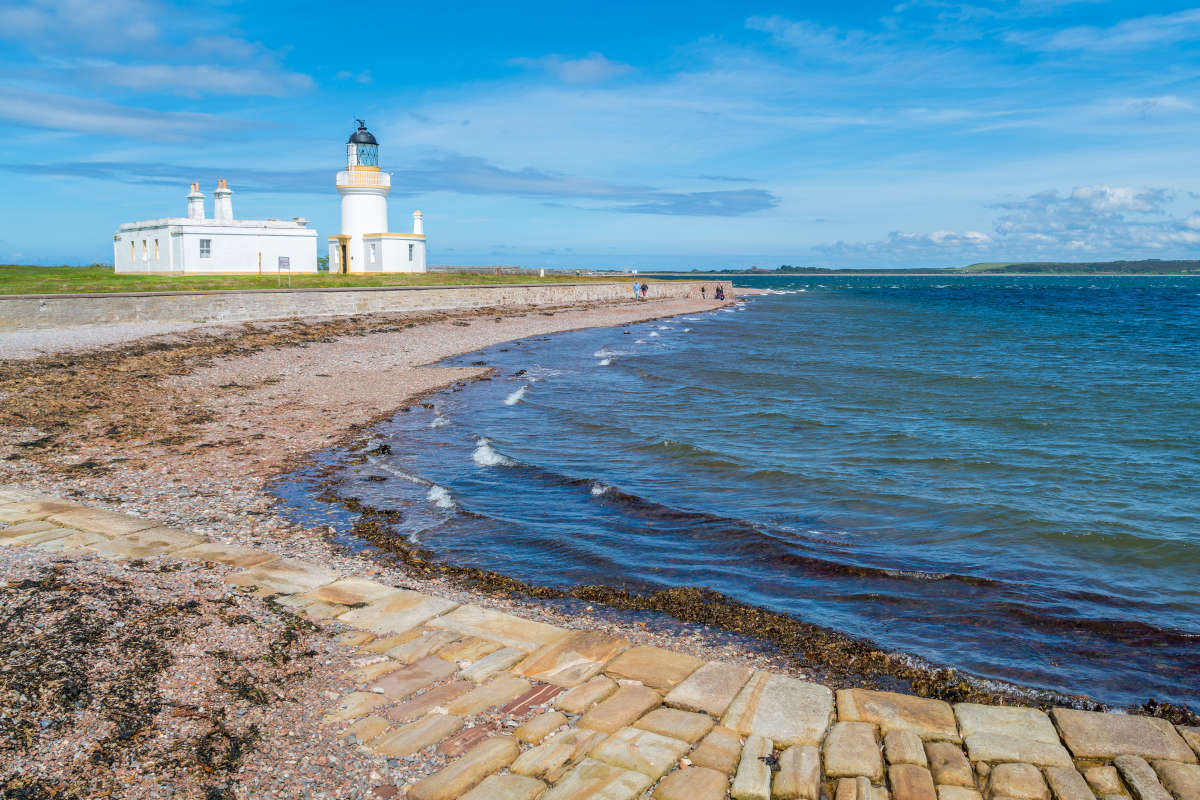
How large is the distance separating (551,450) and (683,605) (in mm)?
6815

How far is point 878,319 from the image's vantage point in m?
53.6

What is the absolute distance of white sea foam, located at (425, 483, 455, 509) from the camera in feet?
33.9

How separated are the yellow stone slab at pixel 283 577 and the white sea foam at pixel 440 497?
10.1 feet

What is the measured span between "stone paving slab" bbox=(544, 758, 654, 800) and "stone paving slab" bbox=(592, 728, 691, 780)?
0.21 feet

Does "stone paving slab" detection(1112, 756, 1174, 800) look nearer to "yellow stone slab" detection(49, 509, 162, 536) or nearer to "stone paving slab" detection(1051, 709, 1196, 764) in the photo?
"stone paving slab" detection(1051, 709, 1196, 764)

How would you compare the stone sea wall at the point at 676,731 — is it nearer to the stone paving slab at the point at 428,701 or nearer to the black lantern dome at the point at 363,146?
the stone paving slab at the point at 428,701

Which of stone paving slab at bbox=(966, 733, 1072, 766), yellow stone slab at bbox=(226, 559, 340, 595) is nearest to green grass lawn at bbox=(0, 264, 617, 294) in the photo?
yellow stone slab at bbox=(226, 559, 340, 595)

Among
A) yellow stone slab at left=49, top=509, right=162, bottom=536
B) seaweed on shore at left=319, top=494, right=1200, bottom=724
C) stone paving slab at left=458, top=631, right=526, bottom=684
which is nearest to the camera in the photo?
stone paving slab at left=458, top=631, right=526, bottom=684

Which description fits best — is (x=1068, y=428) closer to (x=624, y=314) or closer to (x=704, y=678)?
(x=704, y=678)

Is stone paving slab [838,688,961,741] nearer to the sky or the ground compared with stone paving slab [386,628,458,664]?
nearer to the ground

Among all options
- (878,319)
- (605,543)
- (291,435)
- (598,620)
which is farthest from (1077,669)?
(878,319)

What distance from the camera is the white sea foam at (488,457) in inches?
497

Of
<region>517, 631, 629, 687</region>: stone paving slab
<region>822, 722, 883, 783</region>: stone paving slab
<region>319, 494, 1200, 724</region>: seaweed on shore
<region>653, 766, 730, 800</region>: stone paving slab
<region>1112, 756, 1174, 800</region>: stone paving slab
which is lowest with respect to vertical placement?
<region>319, 494, 1200, 724</region>: seaweed on shore

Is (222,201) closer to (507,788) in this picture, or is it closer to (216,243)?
(216,243)
